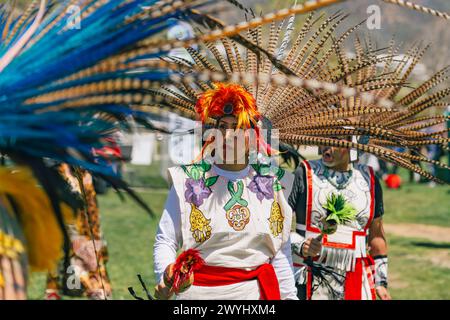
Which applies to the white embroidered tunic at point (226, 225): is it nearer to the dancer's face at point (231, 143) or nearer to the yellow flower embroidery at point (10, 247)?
the dancer's face at point (231, 143)

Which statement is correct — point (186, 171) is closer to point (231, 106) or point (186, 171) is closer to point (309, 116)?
point (231, 106)

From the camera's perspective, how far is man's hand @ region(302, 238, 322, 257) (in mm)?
4420

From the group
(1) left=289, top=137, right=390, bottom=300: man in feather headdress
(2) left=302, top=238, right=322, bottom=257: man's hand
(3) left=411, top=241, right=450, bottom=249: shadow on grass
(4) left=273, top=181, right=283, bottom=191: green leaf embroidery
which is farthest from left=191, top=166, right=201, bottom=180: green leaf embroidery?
(3) left=411, top=241, right=450, bottom=249: shadow on grass

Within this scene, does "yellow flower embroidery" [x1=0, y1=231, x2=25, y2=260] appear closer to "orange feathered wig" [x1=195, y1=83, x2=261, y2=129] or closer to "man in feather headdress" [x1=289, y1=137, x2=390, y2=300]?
"orange feathered wig" [x1=195, y1=83, x2=261, y2=129]

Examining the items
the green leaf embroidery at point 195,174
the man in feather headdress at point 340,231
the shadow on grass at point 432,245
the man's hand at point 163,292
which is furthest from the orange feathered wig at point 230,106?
the shadow on grass at point 432,245

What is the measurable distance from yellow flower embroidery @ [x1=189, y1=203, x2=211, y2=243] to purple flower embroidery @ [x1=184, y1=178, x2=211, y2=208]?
0.03m

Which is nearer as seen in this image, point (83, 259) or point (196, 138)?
point (196, 138)

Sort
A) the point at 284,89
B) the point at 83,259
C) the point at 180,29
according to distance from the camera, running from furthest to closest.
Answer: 1. the point at 83,259
2. the point at 284,89
3. the point at 180,29

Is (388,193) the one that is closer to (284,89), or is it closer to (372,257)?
(372,257)

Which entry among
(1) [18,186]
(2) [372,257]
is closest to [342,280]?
(2) [372,257]

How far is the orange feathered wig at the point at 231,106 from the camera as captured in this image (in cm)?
351

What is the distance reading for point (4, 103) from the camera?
214 centimetres

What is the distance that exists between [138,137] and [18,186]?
423 mm
